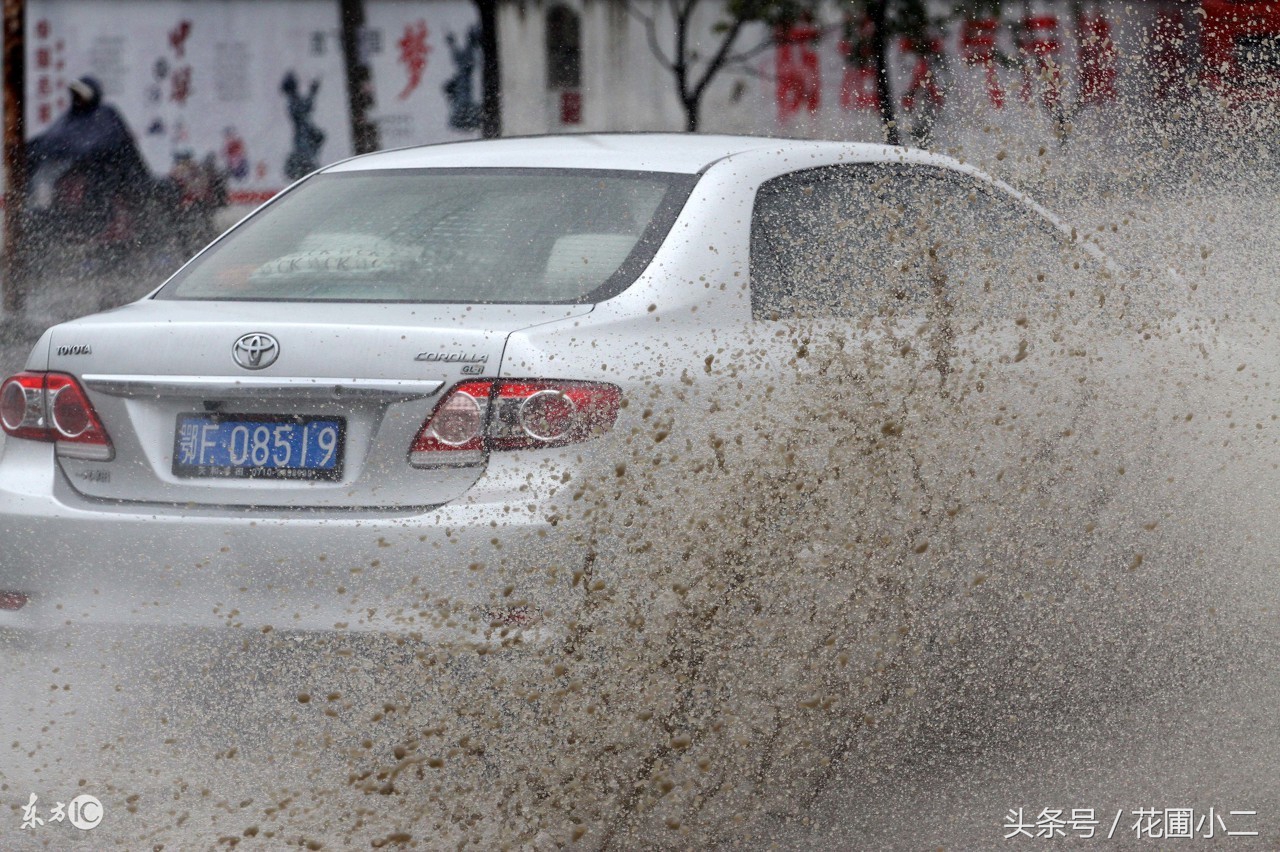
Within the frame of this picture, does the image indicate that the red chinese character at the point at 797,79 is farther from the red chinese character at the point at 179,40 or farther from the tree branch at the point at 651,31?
the red chinese character at the point at 179,40

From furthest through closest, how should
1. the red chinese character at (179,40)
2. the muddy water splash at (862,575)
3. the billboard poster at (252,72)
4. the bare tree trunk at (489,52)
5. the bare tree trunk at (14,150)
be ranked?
the red chinese character at (179,40) → the billboard poster at (252,72) → the bare tree trunk at (489,52) → the bare tree trunk at (14,150) → the muddy water splash at (862,575)

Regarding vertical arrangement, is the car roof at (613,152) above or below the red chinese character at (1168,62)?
below

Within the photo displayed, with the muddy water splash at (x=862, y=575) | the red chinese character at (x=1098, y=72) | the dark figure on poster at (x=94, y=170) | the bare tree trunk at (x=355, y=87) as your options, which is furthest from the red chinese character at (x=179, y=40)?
the muddy water splash at (x=862, y=575)

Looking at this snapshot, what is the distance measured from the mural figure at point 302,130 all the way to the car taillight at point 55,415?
15.8m

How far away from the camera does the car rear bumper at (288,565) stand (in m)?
3.68

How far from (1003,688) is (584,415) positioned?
1361 millimetres

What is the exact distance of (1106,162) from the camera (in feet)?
17.0

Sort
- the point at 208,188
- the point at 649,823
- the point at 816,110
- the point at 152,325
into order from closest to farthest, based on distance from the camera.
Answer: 1. the point at 649,823
2. the point at 152,325
3. the point at 208,188
4. the point at 816,110

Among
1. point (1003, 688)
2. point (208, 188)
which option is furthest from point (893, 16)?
point (1003, 688)

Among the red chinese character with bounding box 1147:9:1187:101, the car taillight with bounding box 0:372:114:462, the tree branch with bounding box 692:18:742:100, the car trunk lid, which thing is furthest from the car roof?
the tree branch with bounding box 692:18:742:100

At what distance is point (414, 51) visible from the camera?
65.0ft

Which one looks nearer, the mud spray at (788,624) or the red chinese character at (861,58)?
the mud spray at (788,624)

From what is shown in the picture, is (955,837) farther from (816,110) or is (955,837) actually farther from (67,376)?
(816,110)

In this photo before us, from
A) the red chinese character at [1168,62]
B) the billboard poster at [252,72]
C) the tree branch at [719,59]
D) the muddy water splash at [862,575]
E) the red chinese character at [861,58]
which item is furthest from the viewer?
the billboard poster at [252,72]
